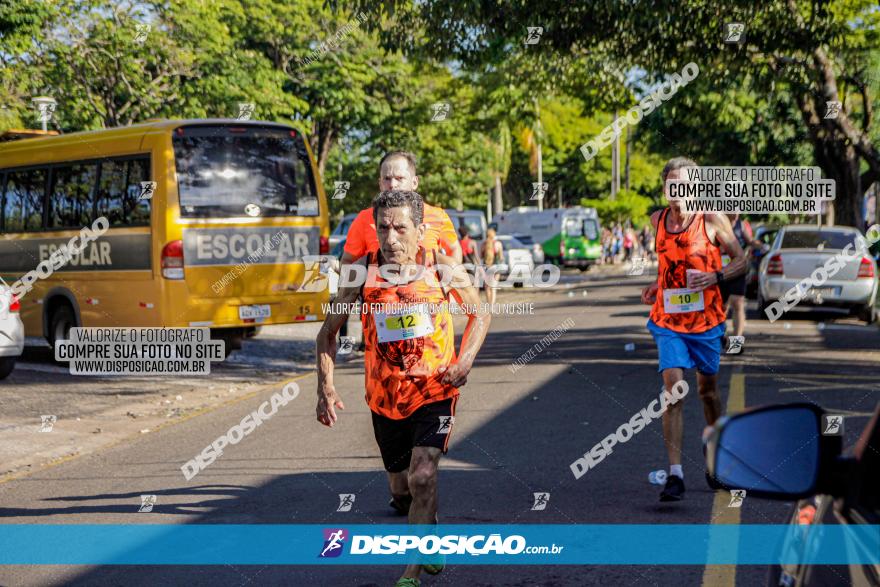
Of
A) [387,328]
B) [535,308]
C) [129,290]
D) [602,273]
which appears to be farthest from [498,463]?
[602,273]

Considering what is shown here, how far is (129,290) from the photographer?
14.4 m

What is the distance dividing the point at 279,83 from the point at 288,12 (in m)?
2.75

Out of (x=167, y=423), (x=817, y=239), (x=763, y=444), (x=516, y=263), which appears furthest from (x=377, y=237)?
(x=516, y=263)

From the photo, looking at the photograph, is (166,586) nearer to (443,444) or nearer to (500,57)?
(443,444)

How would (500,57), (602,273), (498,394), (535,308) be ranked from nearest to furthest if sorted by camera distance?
(498,394)
(500,57)
(535,308)
(602,273)

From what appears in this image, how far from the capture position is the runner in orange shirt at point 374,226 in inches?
214

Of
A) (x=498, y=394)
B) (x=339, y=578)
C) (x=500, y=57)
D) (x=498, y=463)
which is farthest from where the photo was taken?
(x=500, y=57)

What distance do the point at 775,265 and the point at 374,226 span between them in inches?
642

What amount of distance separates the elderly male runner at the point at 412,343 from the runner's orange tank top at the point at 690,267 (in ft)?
6.93

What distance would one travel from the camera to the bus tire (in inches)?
611

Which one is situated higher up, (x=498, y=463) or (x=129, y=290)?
(x=129, y=290)

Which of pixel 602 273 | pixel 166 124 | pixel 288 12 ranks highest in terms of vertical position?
pixel 288 12

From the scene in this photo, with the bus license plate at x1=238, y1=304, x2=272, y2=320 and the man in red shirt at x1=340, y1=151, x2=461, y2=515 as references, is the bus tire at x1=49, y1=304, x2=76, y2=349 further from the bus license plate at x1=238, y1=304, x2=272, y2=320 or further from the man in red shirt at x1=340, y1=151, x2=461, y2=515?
the man in red shirt at x1=340, y1=151, x2=461, y2=515

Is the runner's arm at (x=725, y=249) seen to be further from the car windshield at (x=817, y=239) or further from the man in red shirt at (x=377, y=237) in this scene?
the car windshield at (x=817, y=239)
